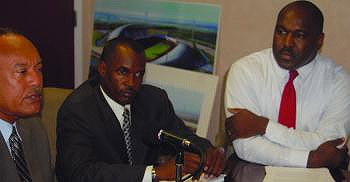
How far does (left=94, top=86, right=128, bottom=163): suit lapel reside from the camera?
231 cm

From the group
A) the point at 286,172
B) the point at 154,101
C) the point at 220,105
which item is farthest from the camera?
the point at 220,105

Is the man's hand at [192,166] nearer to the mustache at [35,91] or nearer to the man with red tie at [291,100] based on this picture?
the man with red tie at [291,100]

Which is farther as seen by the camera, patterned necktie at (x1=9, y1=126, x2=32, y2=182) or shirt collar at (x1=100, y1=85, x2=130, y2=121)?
shirt collar at (x1=100, y1=85, x2=130, y2=121)

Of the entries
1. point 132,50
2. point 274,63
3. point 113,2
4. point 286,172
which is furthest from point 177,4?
point 286,172

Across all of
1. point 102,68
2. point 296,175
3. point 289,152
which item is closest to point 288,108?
point 289,152

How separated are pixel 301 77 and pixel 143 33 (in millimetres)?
1429

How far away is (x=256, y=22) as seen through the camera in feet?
11.1

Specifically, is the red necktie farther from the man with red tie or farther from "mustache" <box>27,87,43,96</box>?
"mustache" <box>27,87,43,96</box>

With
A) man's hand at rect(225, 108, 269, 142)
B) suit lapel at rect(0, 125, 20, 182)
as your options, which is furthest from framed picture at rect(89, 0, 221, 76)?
suit lapel at rect(0, 125, 20, 182)

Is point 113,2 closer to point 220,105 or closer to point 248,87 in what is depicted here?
point 220,105

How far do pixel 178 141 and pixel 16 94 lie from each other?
0.61m

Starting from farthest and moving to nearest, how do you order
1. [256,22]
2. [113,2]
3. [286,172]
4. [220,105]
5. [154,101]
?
[113,2] < [220,105] < [256,22] < [154,101] < [286,172]

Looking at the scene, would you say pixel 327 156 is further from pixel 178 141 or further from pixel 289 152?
pixel 178 141

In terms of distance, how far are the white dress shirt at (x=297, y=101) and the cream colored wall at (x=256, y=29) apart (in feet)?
1.64
